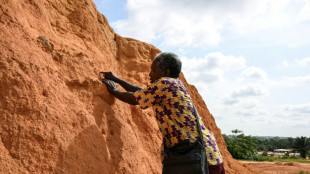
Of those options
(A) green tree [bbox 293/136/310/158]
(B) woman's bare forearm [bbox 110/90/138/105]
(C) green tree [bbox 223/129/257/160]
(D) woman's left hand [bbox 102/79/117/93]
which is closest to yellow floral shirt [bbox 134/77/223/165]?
(B) woman's bare forearm [bbox 110/90/138/105]

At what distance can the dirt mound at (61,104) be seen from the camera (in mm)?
2137

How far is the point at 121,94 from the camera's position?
9.29 ft

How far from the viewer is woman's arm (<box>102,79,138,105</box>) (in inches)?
106

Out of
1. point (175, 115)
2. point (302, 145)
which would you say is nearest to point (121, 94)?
point (175, 115)

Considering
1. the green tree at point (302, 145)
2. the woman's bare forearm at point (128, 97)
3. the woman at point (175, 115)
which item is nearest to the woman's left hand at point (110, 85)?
the woman's bare forearm at point (128, 97)

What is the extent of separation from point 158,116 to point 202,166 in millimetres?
612

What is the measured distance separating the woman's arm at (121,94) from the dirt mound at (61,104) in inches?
3.3

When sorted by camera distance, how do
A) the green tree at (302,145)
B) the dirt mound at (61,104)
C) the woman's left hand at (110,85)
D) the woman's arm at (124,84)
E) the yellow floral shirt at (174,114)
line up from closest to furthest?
the dirt mound at (61,104) → the yellow floral shirt at (174,114) → the woman's left hand at (110,85) → the woman's arm at (124,84) → the green tree at (302,145)

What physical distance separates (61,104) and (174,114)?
3.52ft

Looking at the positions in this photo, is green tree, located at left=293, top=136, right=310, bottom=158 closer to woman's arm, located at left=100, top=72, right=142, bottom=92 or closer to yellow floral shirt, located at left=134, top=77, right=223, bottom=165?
woman's arm, located at left=100, top=72, right=142, bottom=92

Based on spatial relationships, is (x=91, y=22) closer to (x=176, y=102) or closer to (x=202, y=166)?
(x=176, y=102)

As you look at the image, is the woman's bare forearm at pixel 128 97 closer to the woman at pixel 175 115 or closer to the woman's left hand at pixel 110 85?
the woman at pixel 175 115

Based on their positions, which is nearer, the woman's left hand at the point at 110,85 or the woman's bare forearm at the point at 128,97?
the woman's bare forearm at the point at 128,97

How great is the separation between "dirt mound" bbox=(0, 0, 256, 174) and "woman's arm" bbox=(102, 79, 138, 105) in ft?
0.28
